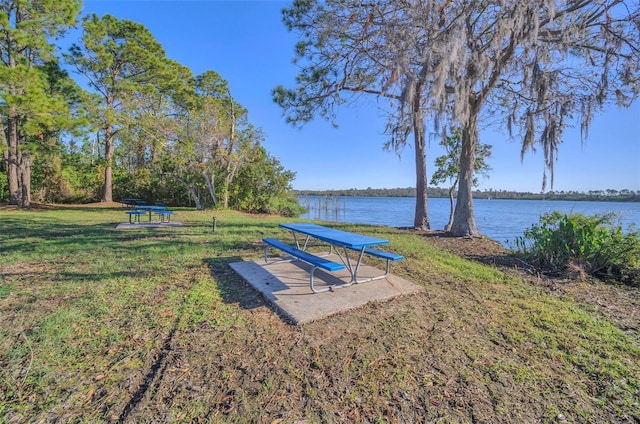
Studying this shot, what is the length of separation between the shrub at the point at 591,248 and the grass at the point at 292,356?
52.8 inches

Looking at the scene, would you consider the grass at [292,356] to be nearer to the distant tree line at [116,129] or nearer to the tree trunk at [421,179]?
the tree trunk at [421,179]

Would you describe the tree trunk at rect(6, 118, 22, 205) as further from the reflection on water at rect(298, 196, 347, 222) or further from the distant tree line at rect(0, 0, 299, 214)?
the reflection on water at rect(298, 196, 347, 222)

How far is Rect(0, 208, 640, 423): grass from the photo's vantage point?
1699 mm

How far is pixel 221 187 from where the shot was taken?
15.7 meters

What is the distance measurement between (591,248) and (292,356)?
16.2ft

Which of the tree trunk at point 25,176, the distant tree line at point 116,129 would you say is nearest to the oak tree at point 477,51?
the distant tree line at point 116,129

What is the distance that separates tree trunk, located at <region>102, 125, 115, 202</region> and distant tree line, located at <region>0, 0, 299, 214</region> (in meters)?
0.06

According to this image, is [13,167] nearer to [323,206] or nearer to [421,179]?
[421,179]

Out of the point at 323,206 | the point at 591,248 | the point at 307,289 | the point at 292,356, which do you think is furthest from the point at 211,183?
the point at 591,248

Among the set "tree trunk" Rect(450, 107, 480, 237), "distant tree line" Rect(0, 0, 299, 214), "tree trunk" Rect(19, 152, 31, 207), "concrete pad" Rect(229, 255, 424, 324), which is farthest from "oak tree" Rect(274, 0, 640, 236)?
"tree trunk" Rect(19, 152, 31, 207)

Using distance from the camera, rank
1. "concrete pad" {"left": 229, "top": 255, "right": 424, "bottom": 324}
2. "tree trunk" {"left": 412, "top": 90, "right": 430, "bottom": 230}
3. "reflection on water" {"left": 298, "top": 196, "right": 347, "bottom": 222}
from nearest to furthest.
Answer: "concrete pad" {"left": 229, "top": 255, "right": 424, "bottom": 324}
"tree trunk" {"left": 412, "top": 90, "right": 430, "bottom": 230}
"reflection on water" {"left": 298, "top": 196, "right": 347, "bottom": 222}

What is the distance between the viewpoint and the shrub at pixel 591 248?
14.0ft

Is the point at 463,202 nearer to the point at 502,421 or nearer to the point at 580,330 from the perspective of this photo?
the point at 580,330

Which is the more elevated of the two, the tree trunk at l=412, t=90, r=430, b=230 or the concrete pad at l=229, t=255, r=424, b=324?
the tree trunk at l=412, t=90, r=430, b=230
